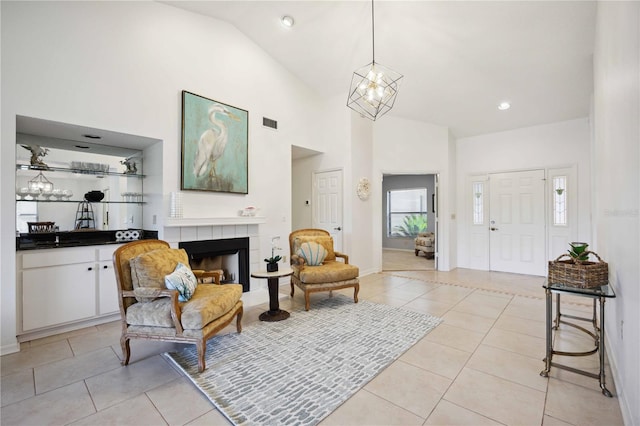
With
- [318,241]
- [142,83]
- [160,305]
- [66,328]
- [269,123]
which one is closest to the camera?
[160,305]

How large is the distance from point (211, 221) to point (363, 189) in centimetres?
299

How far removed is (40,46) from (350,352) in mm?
4070

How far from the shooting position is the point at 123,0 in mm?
3225

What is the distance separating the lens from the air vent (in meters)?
4.58

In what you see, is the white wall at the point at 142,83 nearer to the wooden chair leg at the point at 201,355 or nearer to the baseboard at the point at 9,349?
the baseboard at the point at 9,349

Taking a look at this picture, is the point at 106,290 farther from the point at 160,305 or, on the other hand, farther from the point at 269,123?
the point at 269,123

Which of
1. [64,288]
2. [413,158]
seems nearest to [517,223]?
[413,158]

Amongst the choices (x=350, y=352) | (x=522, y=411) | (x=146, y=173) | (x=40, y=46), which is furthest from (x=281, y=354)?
(x=40, y=46)

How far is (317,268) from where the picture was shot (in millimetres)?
3775

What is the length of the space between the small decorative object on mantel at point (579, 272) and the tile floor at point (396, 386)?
0.72 metres

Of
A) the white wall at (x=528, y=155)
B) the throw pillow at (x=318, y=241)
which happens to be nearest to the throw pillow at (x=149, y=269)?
the throw pillow at (x=318, y=241)

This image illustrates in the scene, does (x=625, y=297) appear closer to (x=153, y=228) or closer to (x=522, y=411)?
(x=522, y=411)

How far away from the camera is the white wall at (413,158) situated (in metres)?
5.97

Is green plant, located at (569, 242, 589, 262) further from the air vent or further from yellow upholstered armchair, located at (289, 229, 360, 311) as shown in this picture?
the air vent
